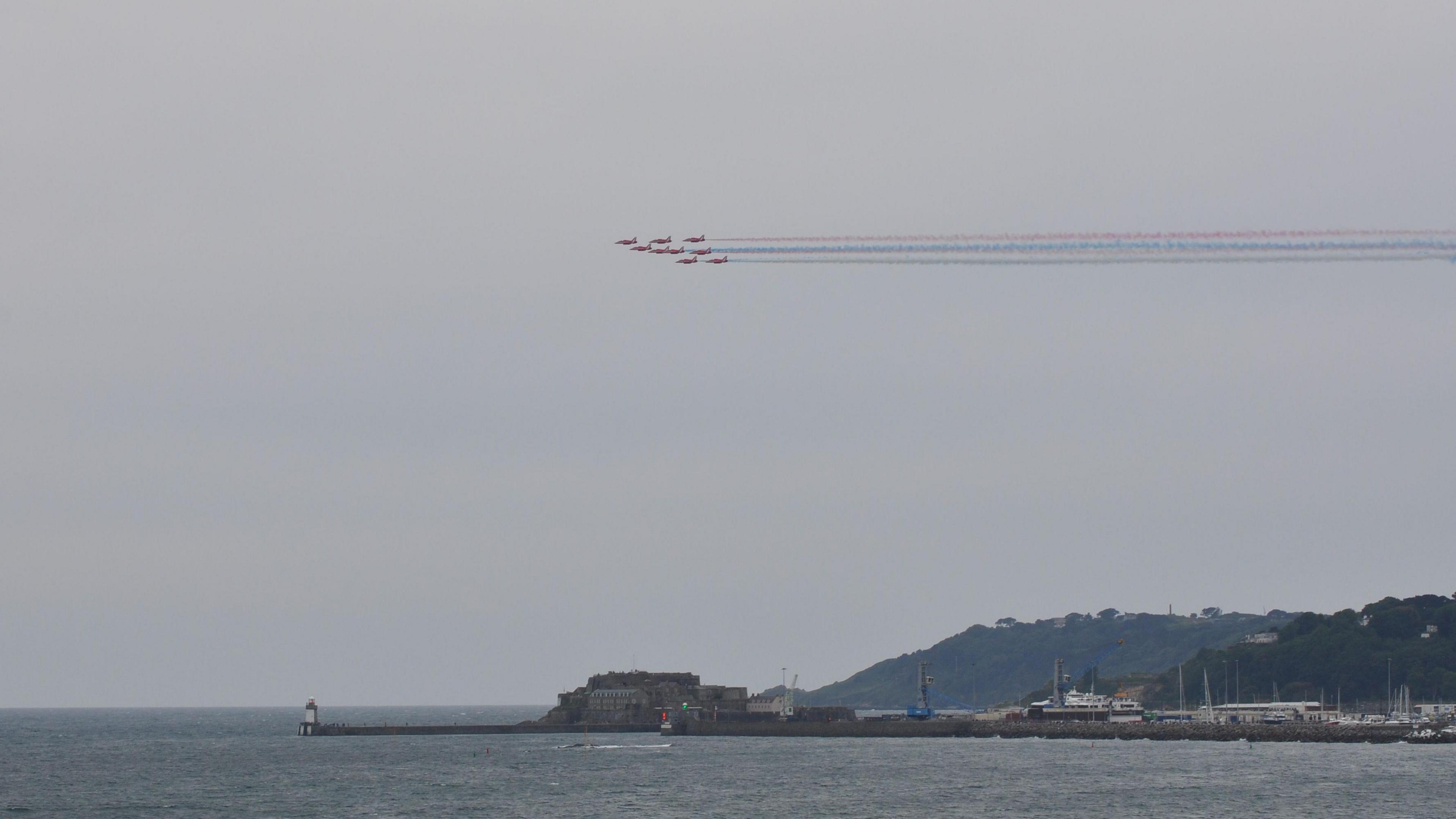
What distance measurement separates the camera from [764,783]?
137 meters

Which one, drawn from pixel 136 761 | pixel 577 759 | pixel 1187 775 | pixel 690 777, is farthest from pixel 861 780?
pixel 136 761

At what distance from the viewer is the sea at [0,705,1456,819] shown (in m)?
115

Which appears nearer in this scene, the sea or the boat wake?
the sea

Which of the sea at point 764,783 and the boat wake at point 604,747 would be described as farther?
the boat wake at point 604,747

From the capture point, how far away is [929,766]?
157 m

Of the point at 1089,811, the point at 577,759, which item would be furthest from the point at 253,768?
the point at 1089,811

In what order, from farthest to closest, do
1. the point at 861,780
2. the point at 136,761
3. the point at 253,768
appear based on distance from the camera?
the point at 136,761, the point at 253,768, the point at 861,780

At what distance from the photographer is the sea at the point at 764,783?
115062 mm

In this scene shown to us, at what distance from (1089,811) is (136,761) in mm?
124832

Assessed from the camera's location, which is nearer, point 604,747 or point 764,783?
point 764,783

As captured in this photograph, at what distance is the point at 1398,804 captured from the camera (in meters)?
112

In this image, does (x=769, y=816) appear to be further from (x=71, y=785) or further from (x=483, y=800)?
(x=71, y=785)

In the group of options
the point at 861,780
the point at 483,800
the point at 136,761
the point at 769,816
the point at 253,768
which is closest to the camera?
the point at 769,816

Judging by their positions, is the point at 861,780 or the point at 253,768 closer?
the point at 861,780
